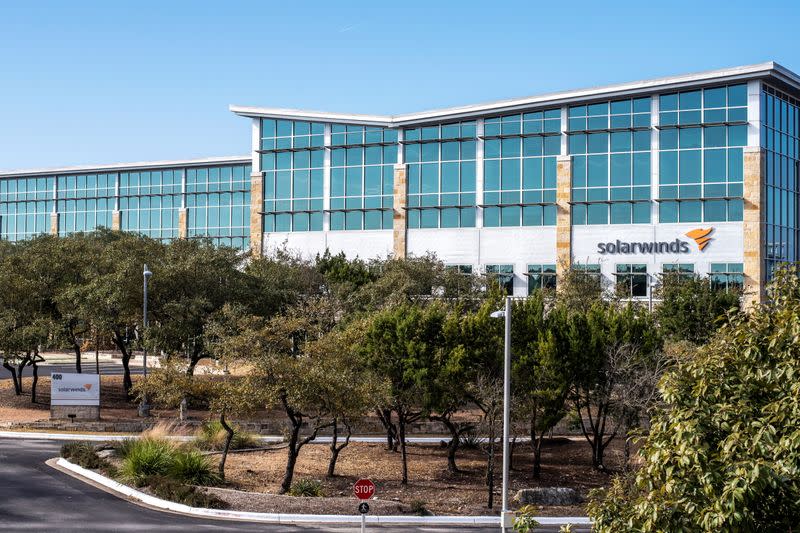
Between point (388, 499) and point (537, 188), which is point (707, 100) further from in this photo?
point (388, 499)

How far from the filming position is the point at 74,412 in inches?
1793

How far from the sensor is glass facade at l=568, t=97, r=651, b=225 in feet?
214

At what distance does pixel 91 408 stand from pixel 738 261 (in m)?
42.5

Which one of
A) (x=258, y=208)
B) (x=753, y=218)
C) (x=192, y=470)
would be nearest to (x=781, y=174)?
(x=753, y=218)

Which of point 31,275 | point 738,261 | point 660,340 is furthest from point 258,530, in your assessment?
point 738,261

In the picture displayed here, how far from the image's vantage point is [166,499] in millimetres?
28297

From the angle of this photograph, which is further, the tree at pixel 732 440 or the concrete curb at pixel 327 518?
the concrete curb at pixel 327 518

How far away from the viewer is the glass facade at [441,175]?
71250 mm

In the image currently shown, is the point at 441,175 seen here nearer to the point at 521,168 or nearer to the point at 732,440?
the point at 521,168

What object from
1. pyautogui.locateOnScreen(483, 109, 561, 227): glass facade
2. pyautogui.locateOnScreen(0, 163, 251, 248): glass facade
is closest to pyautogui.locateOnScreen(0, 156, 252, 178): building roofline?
pyautogui.locateOnScreen(0, 163, 251, 248): glass facade

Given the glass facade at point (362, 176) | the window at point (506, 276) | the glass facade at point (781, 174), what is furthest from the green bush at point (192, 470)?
the glass facade at point (362, 176)

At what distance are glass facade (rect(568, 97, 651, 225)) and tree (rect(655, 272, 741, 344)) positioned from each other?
784 cm

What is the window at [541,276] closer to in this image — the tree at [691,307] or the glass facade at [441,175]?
the glass facade at [441,175]

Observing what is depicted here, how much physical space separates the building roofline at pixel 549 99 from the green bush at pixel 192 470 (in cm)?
4470
